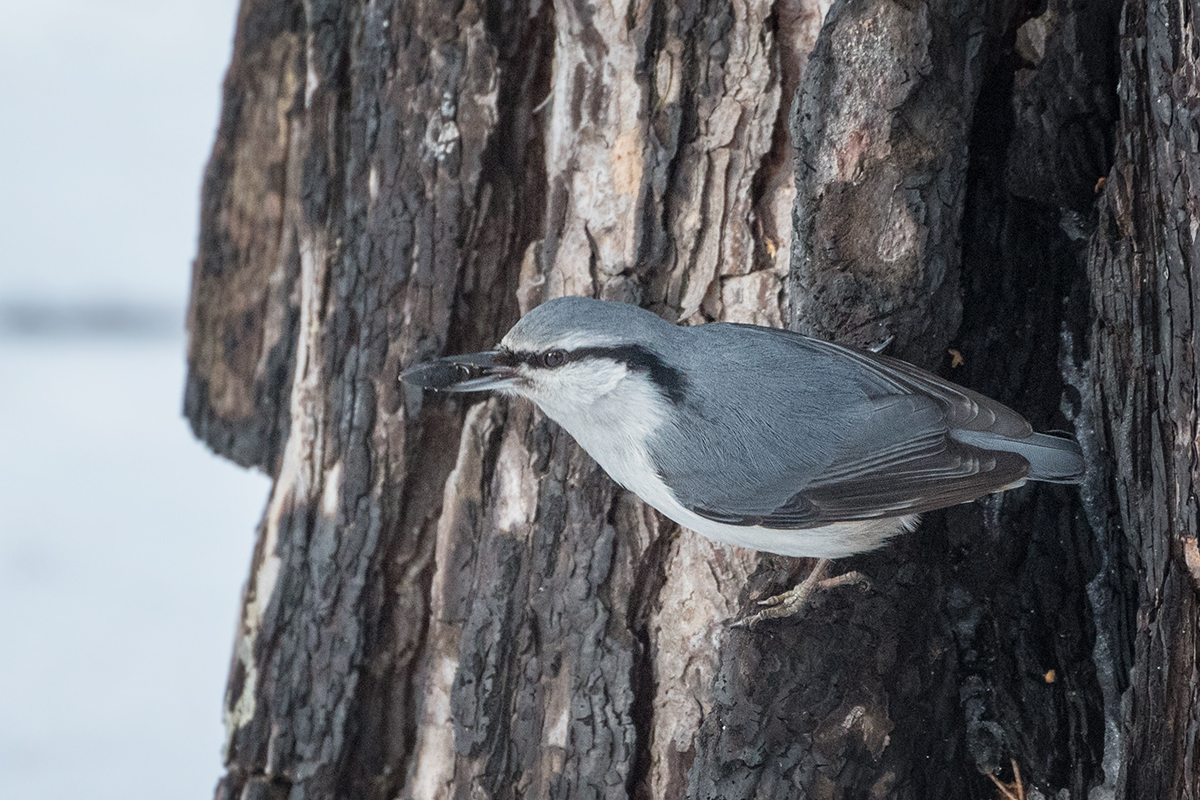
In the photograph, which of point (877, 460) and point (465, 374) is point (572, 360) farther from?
point (877, 460)

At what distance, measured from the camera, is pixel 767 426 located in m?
1.80

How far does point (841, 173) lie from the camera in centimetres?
188

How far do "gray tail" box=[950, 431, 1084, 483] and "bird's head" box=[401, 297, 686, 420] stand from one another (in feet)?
1.82

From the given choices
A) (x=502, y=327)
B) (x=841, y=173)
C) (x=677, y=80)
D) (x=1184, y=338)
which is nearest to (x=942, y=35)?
(x=841, y=173)

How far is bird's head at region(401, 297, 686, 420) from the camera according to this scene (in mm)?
1767

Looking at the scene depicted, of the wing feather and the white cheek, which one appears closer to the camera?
the wing feather

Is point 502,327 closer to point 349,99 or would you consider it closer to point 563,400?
point 563,400

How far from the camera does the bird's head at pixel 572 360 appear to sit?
1767mm

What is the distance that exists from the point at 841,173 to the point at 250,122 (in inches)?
68.6

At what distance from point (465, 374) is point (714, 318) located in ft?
1.82

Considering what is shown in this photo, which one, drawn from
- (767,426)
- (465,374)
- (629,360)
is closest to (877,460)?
(767,426)

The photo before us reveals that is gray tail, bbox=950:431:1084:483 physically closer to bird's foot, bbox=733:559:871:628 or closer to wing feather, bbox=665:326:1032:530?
wing feather, bbox=665:326:1032:530

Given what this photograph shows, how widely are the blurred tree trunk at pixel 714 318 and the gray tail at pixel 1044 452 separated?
0.24ft

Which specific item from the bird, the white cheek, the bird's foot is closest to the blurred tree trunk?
the bird's foot
